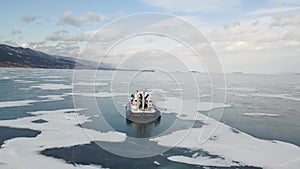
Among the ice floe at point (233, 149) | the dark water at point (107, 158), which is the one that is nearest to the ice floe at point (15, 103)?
the dark water at point (107, 158)

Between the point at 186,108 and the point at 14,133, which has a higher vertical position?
the point at 186,108

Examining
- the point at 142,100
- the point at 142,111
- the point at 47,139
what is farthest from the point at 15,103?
the point at 47,139

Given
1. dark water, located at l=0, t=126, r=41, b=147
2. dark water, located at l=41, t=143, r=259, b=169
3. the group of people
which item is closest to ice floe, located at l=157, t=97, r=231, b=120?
the group of people

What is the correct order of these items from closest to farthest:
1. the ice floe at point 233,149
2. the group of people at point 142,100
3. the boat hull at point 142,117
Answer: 1. the ice floe at point 233,149
2. the boat hull at point 142,117
3. the group of people at point 142,100

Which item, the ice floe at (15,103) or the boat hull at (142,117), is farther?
the ice floe at (15,103)

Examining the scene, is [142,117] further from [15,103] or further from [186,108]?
[15,103]

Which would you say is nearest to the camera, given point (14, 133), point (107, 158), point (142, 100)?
point (107, 158)

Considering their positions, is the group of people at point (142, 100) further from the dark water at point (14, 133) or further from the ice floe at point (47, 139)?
the dark water at point (14, 133)

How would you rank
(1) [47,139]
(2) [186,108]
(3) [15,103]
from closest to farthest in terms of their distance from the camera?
(1) [47,139] < (3) [15,103] < (2) [186,108]

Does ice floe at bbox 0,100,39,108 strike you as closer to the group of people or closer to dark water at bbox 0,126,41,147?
dark water at bbox 0,126,41,147
